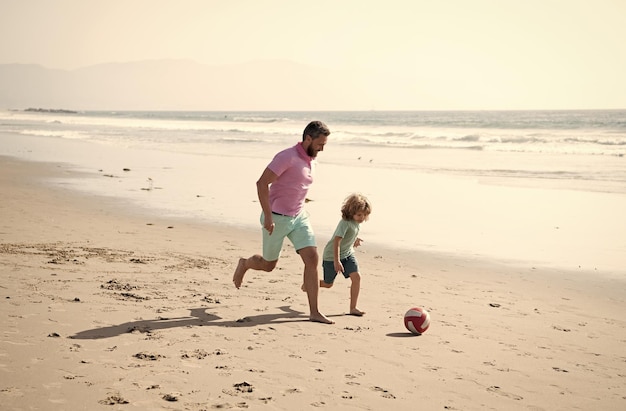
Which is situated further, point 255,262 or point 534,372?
point 255,262

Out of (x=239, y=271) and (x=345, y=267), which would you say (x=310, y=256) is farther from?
(x=239, y=271)

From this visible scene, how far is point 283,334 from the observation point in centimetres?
535

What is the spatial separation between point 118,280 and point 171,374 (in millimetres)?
2710

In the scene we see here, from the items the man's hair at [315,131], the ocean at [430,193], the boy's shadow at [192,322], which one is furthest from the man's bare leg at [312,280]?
the ocean at [430,193]

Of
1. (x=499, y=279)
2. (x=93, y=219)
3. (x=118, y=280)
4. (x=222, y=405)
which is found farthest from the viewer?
(x=93, y=219)

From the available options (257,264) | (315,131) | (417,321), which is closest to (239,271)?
(257,264)

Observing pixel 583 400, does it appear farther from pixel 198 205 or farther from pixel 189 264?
pixel 198 205

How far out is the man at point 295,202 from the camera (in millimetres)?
5660

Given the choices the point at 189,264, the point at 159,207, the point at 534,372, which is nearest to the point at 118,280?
the point at 189,264

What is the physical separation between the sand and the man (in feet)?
1.62

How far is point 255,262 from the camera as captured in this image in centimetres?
616

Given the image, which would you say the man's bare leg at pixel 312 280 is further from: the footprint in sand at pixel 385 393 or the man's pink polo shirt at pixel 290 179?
the footprint in sand at pixel 385 393

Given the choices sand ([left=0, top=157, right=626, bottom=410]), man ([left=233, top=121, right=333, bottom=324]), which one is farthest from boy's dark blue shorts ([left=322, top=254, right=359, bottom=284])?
man ([left=233, top=121, right=333, bottom=324])

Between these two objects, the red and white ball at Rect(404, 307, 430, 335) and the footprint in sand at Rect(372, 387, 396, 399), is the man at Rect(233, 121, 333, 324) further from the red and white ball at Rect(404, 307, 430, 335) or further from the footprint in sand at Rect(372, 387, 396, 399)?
the footprint in sand at Rect(372, 387, 396, 399)
